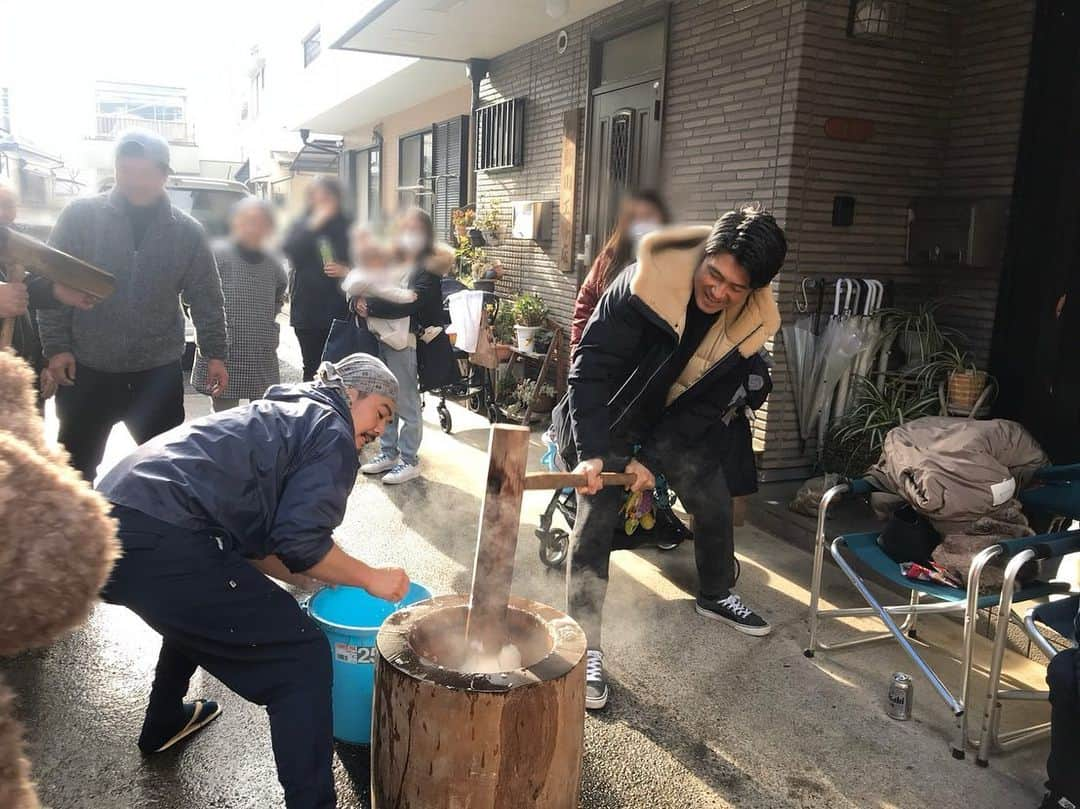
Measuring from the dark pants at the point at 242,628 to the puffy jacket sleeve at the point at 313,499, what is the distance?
138 millimetres

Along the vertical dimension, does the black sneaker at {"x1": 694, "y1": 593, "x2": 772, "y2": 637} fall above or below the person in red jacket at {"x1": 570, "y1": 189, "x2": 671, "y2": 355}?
below

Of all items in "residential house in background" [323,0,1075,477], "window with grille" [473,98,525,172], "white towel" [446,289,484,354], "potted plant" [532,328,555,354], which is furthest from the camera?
"window with grille" [473,98,525,172]

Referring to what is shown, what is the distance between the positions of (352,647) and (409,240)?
347cm

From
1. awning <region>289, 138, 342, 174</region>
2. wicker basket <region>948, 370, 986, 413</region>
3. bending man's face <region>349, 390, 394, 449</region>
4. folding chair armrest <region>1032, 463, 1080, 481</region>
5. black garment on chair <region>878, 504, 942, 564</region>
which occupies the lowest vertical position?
black garment on chair <region>878, 504, 942, 564</region>

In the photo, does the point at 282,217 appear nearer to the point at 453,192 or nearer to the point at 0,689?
the point at 0,689

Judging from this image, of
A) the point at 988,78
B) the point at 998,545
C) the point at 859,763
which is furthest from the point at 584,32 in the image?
the point at 859,763

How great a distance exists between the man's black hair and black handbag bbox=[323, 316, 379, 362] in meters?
3.03

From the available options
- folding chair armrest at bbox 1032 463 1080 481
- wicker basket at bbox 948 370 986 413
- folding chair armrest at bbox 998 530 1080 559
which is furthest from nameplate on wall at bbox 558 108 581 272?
folding chair armrest at bbox 998 530 1080 559

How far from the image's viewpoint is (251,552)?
7.70ft

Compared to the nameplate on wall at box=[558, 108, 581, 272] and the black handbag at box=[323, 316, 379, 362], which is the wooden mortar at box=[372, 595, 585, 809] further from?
the nameplate on wall at box=[558, 108, 581, 272]

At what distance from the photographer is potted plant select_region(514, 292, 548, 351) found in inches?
306

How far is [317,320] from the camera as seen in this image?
18.7 ft

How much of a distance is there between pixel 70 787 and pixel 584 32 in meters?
7.03

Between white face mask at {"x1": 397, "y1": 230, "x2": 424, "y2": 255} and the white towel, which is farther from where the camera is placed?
the white towel
